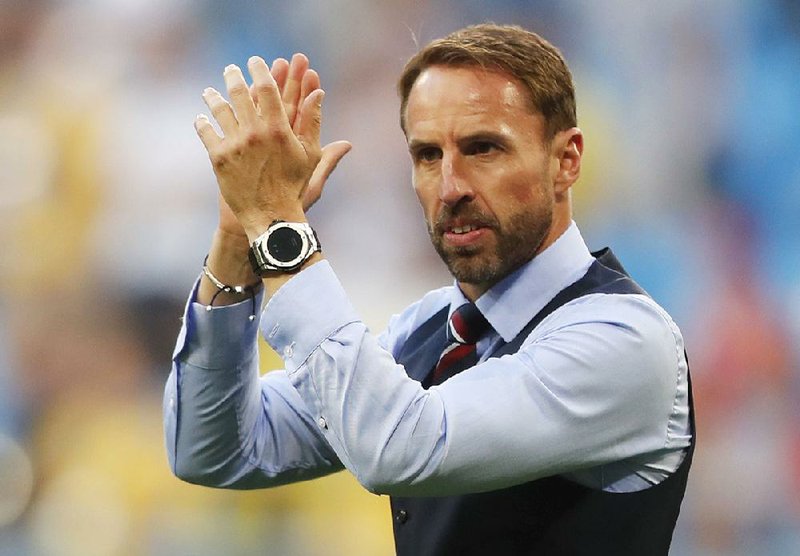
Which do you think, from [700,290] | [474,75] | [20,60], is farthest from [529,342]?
[20,60]

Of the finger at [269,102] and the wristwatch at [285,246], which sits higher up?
the finger at [269,102]

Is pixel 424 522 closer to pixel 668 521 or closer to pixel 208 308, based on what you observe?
pixel 668 521

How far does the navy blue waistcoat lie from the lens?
151 cm


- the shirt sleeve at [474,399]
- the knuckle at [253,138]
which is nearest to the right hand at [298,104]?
the knuckle at [253,138]

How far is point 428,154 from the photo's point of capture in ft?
5.54

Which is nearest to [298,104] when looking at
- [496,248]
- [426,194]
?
[426,194]

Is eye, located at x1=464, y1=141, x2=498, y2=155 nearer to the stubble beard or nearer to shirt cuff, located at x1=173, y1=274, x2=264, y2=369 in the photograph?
the stubble beard

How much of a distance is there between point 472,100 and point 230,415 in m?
0.61

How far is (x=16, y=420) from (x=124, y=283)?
1.63ft

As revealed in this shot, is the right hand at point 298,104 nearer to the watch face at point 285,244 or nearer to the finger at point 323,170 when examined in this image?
the finger at point 323,170

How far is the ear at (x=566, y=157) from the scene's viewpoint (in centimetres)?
172

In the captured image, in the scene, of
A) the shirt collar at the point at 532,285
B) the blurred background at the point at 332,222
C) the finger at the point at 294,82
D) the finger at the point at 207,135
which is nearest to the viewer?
the finger at the point at 207,135

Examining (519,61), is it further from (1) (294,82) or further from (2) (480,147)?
(1) (294,82)

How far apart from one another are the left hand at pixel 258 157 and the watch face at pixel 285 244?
2 centimetres
